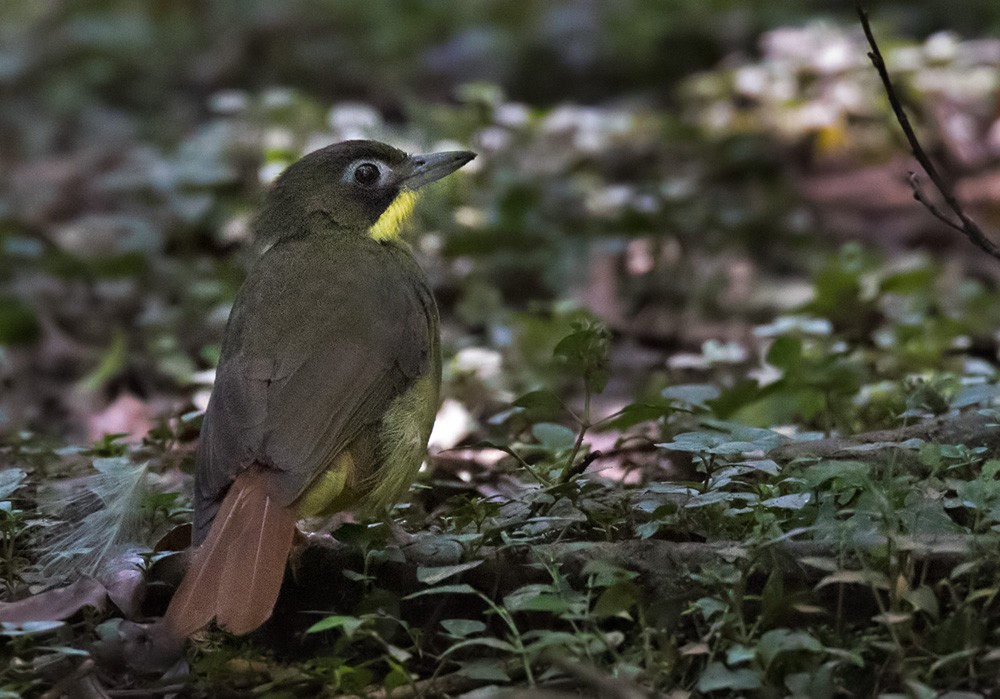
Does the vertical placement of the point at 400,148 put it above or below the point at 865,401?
above

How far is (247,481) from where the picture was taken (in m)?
3.46

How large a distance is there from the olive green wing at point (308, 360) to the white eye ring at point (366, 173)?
1.05 ft

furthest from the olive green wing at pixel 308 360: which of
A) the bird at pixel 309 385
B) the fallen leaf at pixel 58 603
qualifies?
the fallen leaf at pixel 58 603

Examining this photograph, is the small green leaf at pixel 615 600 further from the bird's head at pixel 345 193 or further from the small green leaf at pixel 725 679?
the bird's head at pixel 345 193

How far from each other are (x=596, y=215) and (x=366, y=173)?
115 inches

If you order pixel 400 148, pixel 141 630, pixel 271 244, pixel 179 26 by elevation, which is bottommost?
pixel 141 630

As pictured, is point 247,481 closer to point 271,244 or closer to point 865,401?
point 271,244

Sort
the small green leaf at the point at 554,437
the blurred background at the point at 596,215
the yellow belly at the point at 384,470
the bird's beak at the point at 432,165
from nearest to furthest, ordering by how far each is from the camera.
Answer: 1. the yellow belly at the point at 384,470
2. the small green leaf at the point at 554,437
3. the bird's beak at the point at 432,165
4. the blurred background at the point at 596,215

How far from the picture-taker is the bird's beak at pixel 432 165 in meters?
4.75

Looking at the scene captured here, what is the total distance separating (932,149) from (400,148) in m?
3.98

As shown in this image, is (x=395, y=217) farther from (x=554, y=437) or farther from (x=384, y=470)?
(x=384, y=470)

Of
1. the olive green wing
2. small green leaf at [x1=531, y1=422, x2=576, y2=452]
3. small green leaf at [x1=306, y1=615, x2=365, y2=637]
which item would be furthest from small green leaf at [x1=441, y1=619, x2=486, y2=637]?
small green leaf at [x1=531, y1=422, x2=576, y2=452]

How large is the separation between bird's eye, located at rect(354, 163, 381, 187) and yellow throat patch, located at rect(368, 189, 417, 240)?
4.0 inches

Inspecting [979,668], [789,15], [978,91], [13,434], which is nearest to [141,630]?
[979,668]
